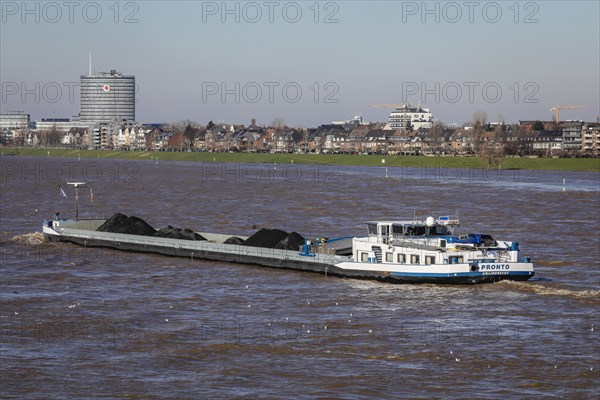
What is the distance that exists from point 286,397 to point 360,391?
7.19 feet

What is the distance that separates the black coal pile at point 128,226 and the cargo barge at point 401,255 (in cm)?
684

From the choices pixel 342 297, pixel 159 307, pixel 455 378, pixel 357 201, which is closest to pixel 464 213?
pixel 357 201

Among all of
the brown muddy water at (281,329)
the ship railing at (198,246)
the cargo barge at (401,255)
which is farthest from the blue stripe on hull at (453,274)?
the ship railing at (198,246)

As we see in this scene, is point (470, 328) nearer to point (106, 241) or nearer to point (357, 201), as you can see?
point (106, 241)

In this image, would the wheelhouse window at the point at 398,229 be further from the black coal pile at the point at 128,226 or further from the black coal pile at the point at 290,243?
the black coal pile at the point at 128,226

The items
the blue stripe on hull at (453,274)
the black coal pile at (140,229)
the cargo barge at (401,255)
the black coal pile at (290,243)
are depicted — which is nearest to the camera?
the blue stripe on hull at (453,274)

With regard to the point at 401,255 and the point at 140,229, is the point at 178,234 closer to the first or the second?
the point at 140,229

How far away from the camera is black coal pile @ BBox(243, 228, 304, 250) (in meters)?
57.8

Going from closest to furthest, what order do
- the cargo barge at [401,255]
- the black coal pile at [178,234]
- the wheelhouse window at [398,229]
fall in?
1. the cargo barge at [401,255]
2. the wheelhouse window at [398,229]
3. the black coal pile at [178,234]

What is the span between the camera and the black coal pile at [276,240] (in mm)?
57844

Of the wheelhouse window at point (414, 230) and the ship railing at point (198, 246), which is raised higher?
the wheelhouse window at point (414, 230)

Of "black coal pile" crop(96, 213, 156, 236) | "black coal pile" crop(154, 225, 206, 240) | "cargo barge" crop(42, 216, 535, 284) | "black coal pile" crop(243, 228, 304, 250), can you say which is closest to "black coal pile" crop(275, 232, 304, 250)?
"black coal pile" crop(243, 228, 304, 250)

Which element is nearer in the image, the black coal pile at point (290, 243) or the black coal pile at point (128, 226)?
the black coal pile at point (290, 243)

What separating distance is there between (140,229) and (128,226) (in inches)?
63.1
